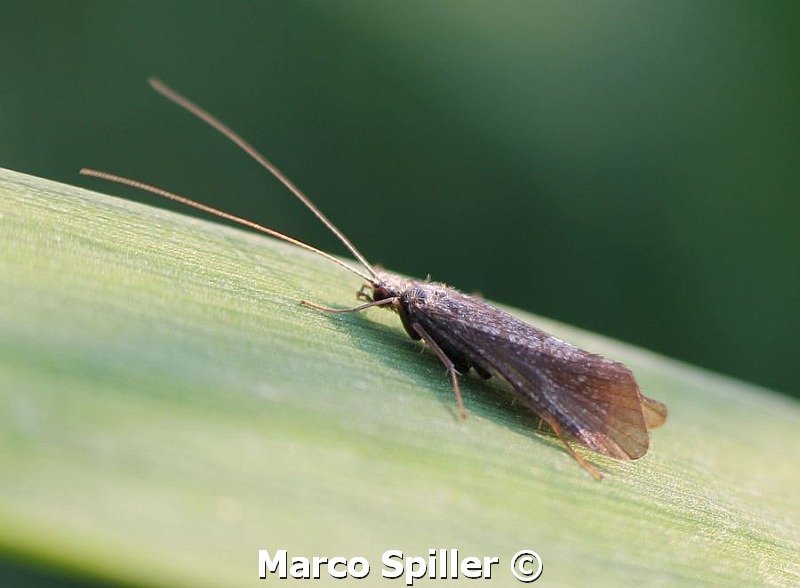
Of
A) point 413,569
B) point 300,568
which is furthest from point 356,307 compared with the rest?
point 300,568

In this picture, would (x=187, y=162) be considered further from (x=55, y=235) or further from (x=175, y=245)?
(x=55, y=235)

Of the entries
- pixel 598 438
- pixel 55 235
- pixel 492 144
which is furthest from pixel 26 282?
pixel 492 144

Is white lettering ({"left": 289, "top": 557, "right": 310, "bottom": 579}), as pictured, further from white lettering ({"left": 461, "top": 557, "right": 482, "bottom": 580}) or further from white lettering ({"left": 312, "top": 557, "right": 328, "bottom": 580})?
white lettering ({"left": 461, "top": 557, "right": 482, "bottom": 580})

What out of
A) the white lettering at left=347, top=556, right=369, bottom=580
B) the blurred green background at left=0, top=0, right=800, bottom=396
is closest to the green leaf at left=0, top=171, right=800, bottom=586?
the white lettering at left=347, top=556, right=369, bottom=580

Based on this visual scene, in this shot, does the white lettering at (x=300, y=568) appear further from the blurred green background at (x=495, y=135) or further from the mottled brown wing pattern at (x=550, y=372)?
the blurred green background at (x=495, y=135)

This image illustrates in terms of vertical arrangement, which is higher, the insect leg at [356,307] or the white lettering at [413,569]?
the insect leg at [356,307]

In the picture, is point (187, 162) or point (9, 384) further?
point (187, 162)

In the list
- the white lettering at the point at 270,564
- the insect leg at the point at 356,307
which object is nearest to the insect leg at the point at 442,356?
the insect leg at the point at 356,307

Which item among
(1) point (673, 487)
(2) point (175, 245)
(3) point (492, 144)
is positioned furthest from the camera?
(3) point (492, 144)
